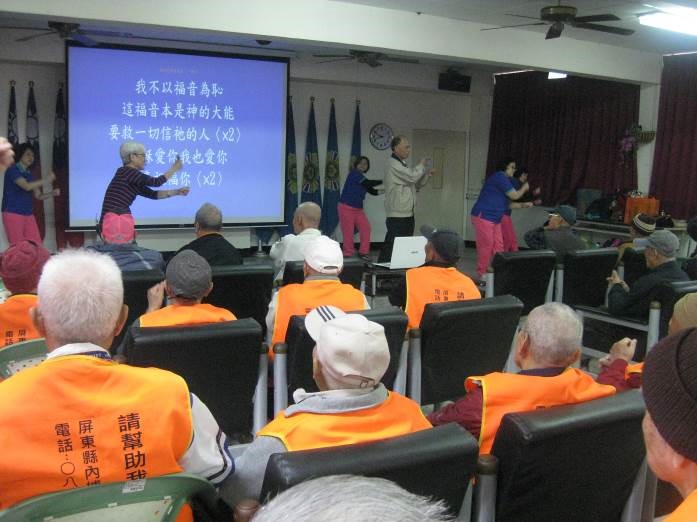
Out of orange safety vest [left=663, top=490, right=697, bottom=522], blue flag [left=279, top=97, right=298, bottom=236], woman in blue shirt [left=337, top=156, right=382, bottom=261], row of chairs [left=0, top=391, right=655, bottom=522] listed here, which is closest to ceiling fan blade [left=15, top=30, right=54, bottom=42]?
blue flag [left=279, top=97, right=298, bottom=236]

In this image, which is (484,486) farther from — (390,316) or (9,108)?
(9,108)

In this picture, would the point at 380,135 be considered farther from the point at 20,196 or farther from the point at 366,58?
the point at 20,196

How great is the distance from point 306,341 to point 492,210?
473 cm

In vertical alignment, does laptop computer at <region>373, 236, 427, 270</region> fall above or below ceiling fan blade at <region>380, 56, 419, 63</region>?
below

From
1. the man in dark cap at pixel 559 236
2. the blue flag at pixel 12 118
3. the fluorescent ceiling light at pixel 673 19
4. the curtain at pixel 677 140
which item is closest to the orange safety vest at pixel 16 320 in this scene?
the man in dark cap at pixel 559 236

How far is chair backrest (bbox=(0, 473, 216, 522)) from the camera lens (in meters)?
1.10

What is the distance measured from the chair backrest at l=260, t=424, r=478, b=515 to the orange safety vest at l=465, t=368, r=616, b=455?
31 centimetres

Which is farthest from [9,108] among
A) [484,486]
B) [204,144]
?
[484,486]

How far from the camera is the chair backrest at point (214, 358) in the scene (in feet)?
7.32

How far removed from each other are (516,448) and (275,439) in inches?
21.5

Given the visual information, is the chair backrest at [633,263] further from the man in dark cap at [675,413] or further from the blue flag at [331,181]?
the blue flag at [331,181]

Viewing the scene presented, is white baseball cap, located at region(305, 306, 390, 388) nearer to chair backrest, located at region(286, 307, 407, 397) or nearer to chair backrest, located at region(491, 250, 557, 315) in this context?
chair backrest, located at region(286, 307, 407, 397)

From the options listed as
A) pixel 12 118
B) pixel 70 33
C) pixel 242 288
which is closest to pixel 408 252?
pixel 242 288

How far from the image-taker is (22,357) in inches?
80.4
